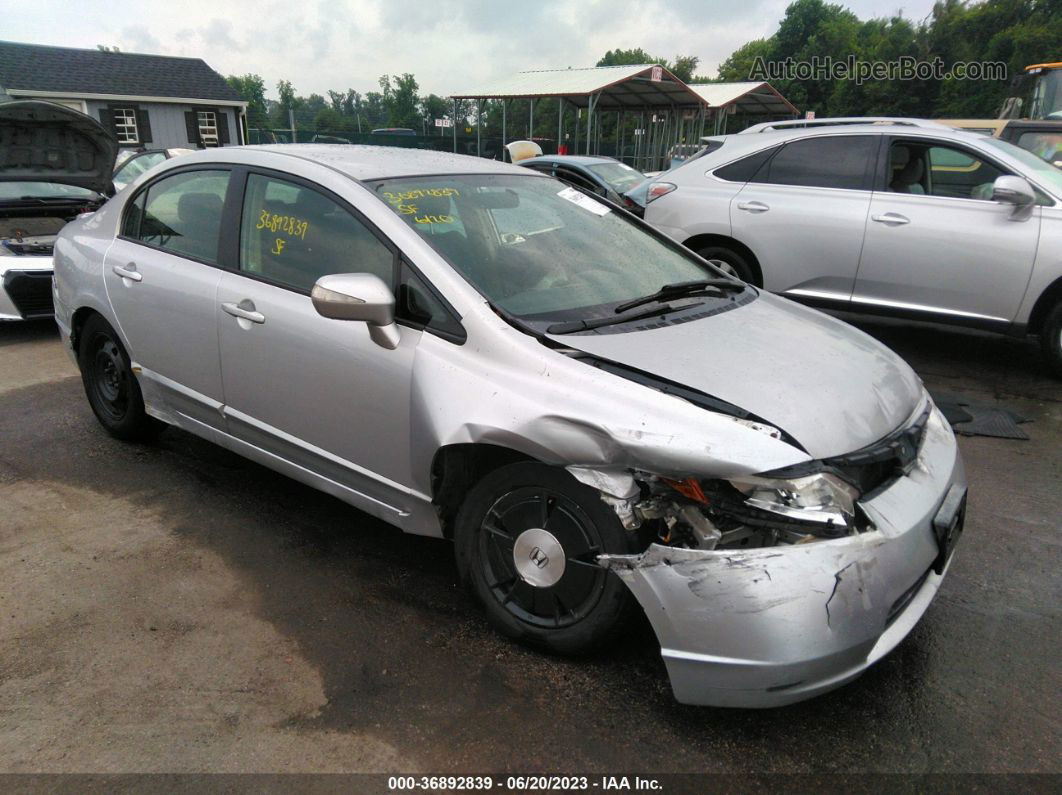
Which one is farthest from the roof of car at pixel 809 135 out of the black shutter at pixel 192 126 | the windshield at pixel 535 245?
the black shutter at pixel 192 126

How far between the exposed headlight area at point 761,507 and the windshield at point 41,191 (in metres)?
7.13

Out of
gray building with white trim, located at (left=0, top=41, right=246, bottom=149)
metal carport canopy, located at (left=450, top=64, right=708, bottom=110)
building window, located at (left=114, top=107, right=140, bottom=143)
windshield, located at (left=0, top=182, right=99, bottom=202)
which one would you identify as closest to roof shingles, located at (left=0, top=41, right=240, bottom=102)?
gray building with white trim, located at (left=0, top=41, right=246, bottom=149)

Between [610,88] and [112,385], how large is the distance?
69.1 feet

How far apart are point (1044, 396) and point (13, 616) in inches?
Answer: 234

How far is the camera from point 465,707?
2.30 meters

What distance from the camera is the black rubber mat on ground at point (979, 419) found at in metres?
4.54

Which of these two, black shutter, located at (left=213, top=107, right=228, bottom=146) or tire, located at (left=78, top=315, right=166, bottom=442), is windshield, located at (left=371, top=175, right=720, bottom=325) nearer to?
tire, located at (left=78, top=315, right=166, bottom=442)

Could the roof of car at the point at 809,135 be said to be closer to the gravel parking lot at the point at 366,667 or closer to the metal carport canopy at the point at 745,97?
the gravel parking lot at the point at 366,667

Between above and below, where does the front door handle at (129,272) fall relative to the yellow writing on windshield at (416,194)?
below

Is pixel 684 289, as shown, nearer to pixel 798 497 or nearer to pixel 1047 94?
pixel 798 497

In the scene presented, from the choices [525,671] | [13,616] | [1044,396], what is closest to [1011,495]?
[1044,396]

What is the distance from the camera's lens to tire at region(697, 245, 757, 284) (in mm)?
6230

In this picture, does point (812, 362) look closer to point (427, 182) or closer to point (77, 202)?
point (427, 182)

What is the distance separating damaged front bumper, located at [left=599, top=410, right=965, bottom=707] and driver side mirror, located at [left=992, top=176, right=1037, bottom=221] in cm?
400
